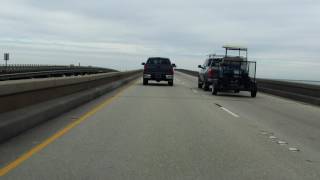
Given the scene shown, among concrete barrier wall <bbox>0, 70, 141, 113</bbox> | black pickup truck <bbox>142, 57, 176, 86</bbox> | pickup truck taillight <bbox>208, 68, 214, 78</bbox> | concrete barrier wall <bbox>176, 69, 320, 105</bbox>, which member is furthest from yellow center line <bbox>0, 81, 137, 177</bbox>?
Result: black pickup truck <bbox>142, 57, 176, 86</bbox>

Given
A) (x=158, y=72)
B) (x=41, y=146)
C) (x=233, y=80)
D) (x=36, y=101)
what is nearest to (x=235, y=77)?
(x=233, y=80)

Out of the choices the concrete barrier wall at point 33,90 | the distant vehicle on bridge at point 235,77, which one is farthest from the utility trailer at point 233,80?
the concrete barrier wall at point 33,90

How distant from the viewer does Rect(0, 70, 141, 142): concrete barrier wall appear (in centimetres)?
1079

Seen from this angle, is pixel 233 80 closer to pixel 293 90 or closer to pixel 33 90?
pixel 293 90

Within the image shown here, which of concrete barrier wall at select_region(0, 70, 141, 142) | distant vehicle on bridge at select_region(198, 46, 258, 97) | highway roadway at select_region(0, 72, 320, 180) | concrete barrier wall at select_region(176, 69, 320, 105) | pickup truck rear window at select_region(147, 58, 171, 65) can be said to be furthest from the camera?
pickup truck rear window at select_region(147, 58, 171, 65)

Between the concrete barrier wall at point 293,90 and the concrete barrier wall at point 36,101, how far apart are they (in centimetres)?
1008

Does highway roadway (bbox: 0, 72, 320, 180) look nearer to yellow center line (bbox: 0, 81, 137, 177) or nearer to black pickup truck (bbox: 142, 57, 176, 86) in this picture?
yellow center line (bbox: 0, 81, 137, 177)

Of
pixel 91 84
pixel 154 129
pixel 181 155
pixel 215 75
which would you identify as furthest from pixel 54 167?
pixel 215 75

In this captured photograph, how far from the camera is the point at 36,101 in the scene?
1359 cm

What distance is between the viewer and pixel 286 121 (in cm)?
1552

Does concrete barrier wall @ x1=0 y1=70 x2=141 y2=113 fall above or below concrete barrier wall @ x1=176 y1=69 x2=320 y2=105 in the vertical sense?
above

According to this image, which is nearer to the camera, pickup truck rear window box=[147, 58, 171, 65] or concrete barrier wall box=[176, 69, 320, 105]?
concrete barrier wall box=[176, 69, 320, 105]

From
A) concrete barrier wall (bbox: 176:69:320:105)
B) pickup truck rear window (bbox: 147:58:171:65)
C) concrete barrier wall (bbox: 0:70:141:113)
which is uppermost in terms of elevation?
pickup truck rear window (bbox: 147:58:171:65)

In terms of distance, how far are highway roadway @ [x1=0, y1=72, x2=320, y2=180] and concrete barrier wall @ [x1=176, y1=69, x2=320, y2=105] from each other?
850 centimetres
